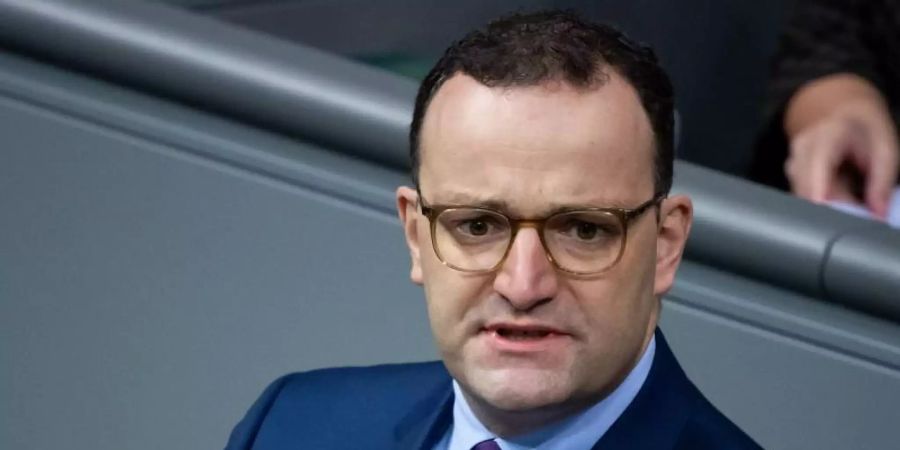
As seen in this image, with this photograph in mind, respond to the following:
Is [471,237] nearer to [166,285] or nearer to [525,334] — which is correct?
[525,334]

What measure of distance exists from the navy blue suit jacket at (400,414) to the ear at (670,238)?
0.06 metres

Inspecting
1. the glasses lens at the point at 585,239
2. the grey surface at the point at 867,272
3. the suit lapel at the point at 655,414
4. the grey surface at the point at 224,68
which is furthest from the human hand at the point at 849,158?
the glasses lens at the point at 585,239

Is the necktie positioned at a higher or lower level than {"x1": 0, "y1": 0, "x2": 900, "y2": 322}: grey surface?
lower

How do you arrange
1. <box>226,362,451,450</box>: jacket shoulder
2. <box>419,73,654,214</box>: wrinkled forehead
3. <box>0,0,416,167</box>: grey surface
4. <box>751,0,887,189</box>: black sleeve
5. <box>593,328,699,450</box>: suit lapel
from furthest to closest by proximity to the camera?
1. <box>751,0,887,189</box>: black sleeve
2. <box>0,0,416,167</box>: grey surface
3. <box>226,362,451,450</box>: jacket shoulder
4. <box>593,328,699,450</box>: suit lapel
5. <box>419,73,654,214</box>: wrinkled forehead

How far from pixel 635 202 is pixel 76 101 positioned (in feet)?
2.20

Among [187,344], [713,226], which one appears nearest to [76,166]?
[187,344]

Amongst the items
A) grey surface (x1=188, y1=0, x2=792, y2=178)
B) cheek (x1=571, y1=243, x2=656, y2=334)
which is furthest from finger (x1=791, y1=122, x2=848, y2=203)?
cheek (x1=571, y1=243, x2=656, y2=334)

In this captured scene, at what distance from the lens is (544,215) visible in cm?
102

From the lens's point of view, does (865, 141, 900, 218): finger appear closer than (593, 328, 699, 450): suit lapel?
No

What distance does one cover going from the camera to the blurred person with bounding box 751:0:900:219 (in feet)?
5.44

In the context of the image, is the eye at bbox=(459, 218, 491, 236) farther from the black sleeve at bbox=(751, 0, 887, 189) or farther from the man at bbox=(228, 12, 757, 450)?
the black sleeve at bbox=(751, 0, 887, 189)

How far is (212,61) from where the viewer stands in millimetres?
1502

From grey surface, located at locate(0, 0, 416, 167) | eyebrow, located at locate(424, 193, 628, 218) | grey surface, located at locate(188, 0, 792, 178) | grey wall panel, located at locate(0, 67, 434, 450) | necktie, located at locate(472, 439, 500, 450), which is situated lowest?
grey surface, located at locate(188, 0, 792, 178)

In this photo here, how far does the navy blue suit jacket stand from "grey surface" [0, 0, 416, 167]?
0.21m
